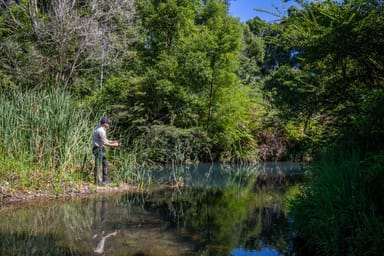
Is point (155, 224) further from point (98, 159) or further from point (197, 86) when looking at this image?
point (197, 86)

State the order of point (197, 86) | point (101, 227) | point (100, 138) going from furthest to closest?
point (197, 86), point (100, 138), point (101, 227)

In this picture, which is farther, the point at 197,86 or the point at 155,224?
the point at 197,86

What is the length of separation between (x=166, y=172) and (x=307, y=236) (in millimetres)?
7373

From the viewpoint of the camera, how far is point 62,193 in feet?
23.7

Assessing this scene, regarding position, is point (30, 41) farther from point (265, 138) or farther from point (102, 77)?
point (265, 138)

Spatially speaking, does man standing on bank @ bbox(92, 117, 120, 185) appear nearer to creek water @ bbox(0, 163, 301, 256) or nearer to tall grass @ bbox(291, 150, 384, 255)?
creek water @ bbox(0, 163, 301, 256)

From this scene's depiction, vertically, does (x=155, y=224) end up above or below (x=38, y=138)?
below

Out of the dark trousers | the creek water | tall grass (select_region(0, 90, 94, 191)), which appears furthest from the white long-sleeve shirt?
the creek water

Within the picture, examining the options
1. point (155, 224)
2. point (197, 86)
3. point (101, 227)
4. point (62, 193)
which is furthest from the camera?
point (197, 86)

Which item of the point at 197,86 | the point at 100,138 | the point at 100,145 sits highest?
the point at 197,86

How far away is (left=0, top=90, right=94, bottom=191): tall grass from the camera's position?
6.96m

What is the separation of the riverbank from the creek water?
33 centimetres

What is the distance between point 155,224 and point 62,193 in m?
2.73

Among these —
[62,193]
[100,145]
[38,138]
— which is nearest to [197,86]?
[100,145]
